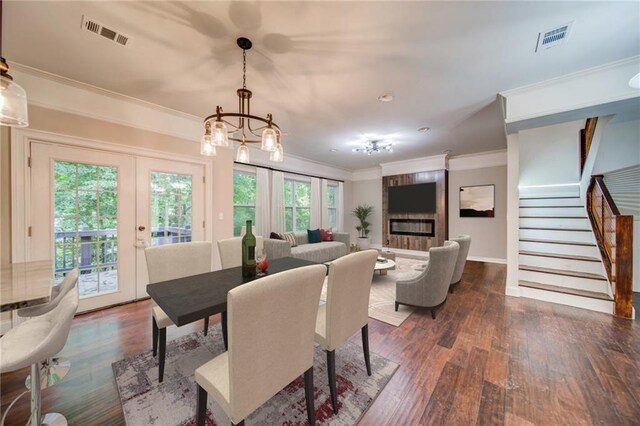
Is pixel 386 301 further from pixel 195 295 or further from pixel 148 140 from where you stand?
pixel 148 140

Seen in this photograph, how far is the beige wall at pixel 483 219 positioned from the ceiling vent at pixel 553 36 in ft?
14.3

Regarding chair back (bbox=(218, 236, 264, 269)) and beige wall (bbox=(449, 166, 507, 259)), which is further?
beige wall (bbox=(449, 166, 507, 259))

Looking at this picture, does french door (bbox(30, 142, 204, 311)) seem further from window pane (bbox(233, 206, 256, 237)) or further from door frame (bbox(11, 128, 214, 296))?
window pane (bbox(233, 206, 256, 237))

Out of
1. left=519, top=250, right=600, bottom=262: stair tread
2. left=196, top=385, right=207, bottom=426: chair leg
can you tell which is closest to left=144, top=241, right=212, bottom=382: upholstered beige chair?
left=196, top=385, right=207, bottom=426: chair leg

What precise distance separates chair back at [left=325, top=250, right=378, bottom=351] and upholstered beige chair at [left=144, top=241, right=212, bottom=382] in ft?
4.06

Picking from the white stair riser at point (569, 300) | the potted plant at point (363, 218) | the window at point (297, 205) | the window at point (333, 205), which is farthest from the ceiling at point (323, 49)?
the potted plant at point (363, 218)

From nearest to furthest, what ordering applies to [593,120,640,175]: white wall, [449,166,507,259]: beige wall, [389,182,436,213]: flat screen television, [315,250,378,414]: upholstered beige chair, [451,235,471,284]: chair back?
[315,250,378,414]: upholstered beige chair, [451,235,471,284]: chair back, [593,120,640,175]: white wall, [449,166,507,259]: beige wall, [389,182,436,213]: flat screen television

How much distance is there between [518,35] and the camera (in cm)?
195

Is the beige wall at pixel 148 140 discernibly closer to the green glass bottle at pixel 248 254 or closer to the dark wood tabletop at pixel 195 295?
the dark wood tabletop at pixel 195 295

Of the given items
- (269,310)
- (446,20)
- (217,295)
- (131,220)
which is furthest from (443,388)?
(131,220)

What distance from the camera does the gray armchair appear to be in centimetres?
268

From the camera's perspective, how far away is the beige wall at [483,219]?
570cm

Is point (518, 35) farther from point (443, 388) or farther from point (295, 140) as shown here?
point (295, 140)

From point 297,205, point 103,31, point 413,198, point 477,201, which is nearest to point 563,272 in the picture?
point 477,201
